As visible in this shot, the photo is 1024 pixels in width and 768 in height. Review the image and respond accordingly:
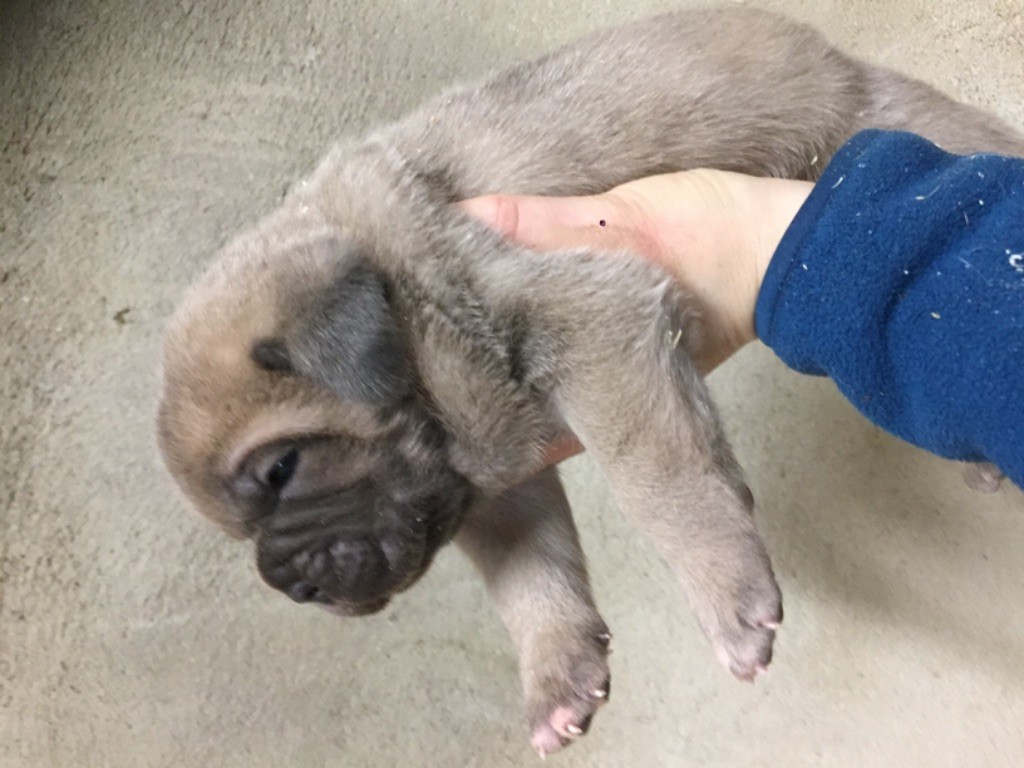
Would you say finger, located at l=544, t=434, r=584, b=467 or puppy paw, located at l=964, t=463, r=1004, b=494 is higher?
finger, located at l=544, t=434, r=584, b=467

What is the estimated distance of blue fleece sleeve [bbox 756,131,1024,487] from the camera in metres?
1.49

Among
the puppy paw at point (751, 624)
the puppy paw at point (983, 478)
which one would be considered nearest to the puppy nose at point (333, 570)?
the puppy paw at point (751, 624)

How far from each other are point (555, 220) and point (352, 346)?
0.74 metres

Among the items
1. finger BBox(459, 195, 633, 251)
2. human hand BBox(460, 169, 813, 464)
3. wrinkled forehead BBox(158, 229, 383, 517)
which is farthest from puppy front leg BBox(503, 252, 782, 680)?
wrinkled forehead BBox(158, 229, 383, 517)

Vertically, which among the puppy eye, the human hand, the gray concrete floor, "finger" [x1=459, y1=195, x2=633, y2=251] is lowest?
the gray concrete floor

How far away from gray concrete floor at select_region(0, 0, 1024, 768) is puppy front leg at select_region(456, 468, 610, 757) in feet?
2.58

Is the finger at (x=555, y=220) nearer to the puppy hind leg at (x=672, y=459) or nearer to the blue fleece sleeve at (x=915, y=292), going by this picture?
the puppy hind leg at (x=672, y=459)

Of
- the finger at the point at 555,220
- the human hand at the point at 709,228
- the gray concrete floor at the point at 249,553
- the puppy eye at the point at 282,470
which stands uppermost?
the finger at the point at 555,220

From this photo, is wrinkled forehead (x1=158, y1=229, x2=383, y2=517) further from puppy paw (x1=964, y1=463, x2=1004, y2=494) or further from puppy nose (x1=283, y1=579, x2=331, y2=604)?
puppy paw (x1=964, y1=463, x2=1004, y2=494)

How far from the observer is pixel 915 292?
1.63 meters

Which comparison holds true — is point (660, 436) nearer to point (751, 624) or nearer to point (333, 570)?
point (751, 624)

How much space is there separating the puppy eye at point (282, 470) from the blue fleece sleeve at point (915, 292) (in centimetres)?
123

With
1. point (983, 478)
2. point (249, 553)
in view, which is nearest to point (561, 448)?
point (249, 553)

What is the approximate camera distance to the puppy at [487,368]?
5.73ft
